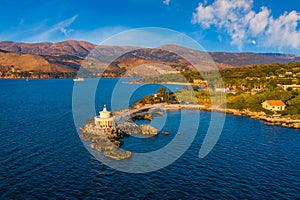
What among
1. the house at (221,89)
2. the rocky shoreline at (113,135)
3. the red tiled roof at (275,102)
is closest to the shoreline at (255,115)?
the red tiled roof at (275,102)

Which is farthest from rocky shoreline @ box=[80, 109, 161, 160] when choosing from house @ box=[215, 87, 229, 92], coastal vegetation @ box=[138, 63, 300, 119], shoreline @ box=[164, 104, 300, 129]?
house @ box=[215, 87, 229, 92]

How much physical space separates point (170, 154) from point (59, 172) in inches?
474

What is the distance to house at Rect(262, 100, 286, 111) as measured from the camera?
Result: 55.8 meters

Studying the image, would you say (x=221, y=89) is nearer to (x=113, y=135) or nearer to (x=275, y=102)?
(x=275, y=102)

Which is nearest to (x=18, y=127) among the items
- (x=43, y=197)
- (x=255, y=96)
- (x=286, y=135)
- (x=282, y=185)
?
(x=43, y=197)

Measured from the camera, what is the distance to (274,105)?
56.1 m

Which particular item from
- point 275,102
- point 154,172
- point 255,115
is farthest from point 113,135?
point 275,102

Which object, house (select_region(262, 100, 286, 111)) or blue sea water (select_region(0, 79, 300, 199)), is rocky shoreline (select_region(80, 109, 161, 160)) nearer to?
blue sea water (select_region(0, 79, 300, 199))

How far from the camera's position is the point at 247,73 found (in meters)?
96.6

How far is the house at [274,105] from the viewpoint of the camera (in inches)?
2196

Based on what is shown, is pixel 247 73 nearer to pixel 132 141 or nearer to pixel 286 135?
pixel 286 135

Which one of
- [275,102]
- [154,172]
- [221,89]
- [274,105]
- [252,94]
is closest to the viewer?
[154,172]

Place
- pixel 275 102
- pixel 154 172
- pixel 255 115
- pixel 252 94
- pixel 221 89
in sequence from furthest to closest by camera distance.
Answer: pixel 221 89, pixel 252 94, pixel 275 102, pixel 255 115, pixel 154 172

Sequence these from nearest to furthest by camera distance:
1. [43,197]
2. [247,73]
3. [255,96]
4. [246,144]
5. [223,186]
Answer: [43,197], [223,186], [246,144], [255,96], [247,73]
